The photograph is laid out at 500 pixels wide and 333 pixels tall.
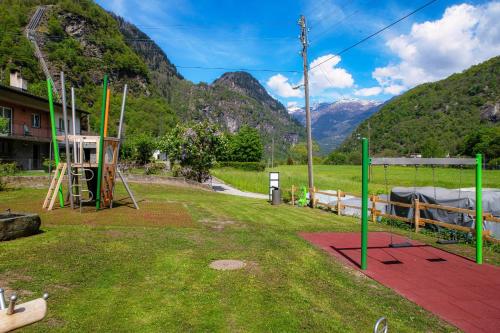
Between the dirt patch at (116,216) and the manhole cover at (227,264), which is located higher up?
the dirt patch at (116,216)

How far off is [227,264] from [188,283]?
56.3 inches

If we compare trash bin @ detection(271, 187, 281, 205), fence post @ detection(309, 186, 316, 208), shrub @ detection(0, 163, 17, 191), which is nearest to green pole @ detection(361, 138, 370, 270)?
fence post @ detection(309, 186, 316, 208)

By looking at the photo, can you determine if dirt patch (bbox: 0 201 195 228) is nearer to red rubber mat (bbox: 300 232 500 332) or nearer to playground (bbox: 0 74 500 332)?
playground (bbox: 0 74 500 332)

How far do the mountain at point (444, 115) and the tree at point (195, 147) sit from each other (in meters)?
81.4

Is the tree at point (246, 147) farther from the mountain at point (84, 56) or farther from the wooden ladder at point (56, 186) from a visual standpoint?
the wooden ladder at point (56, 186)

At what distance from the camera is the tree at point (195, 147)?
3288 centimetres

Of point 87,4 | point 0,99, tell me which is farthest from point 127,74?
point 0,99

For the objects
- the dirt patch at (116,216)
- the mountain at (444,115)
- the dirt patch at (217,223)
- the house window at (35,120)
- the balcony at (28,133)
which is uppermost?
the mountain at (444,115)

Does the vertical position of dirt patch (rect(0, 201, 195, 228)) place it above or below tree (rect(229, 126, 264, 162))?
below

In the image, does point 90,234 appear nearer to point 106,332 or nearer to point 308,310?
point 106,332

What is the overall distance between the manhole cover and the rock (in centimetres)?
473

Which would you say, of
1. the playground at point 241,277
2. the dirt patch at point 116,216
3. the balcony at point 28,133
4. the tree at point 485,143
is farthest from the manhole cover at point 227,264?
the tree at point 485,143

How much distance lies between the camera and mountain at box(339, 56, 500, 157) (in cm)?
10738

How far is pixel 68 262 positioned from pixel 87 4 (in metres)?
153
